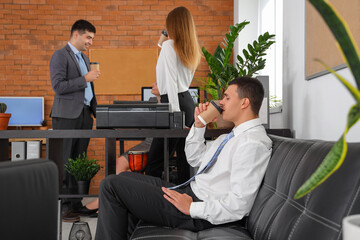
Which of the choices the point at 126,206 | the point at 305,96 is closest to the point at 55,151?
the point at 126,206

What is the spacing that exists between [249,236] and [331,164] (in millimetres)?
1223

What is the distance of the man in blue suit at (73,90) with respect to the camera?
3.57 metres

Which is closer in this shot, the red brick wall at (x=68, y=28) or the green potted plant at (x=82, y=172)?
the green potted plant at (x=82, y=172)

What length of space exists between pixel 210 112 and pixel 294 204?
3.39 feet

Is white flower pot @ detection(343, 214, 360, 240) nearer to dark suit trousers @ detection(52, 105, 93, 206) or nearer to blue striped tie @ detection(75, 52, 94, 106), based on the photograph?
dark suit trousers @ detection(52, 105, 93, 206)

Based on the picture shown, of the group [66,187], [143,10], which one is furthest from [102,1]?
[66,187]

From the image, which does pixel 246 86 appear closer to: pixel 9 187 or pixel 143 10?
pixel 9 187

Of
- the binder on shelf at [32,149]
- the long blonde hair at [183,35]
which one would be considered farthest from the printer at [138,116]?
the binder on shelf at [32,149]

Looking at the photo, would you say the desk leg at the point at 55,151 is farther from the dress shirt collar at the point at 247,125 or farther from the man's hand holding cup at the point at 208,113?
the dress shirt collar at the point at 247,125

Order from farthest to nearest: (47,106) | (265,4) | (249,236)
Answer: (47,106) < (265,4) < (249,236)

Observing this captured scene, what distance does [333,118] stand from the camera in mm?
1831

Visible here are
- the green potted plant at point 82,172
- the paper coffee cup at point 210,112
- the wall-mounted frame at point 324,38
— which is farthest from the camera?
the green potted plant at point 82,172

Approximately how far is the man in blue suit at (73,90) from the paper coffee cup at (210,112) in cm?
148

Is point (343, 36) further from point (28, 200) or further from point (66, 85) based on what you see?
point (66, 85)
